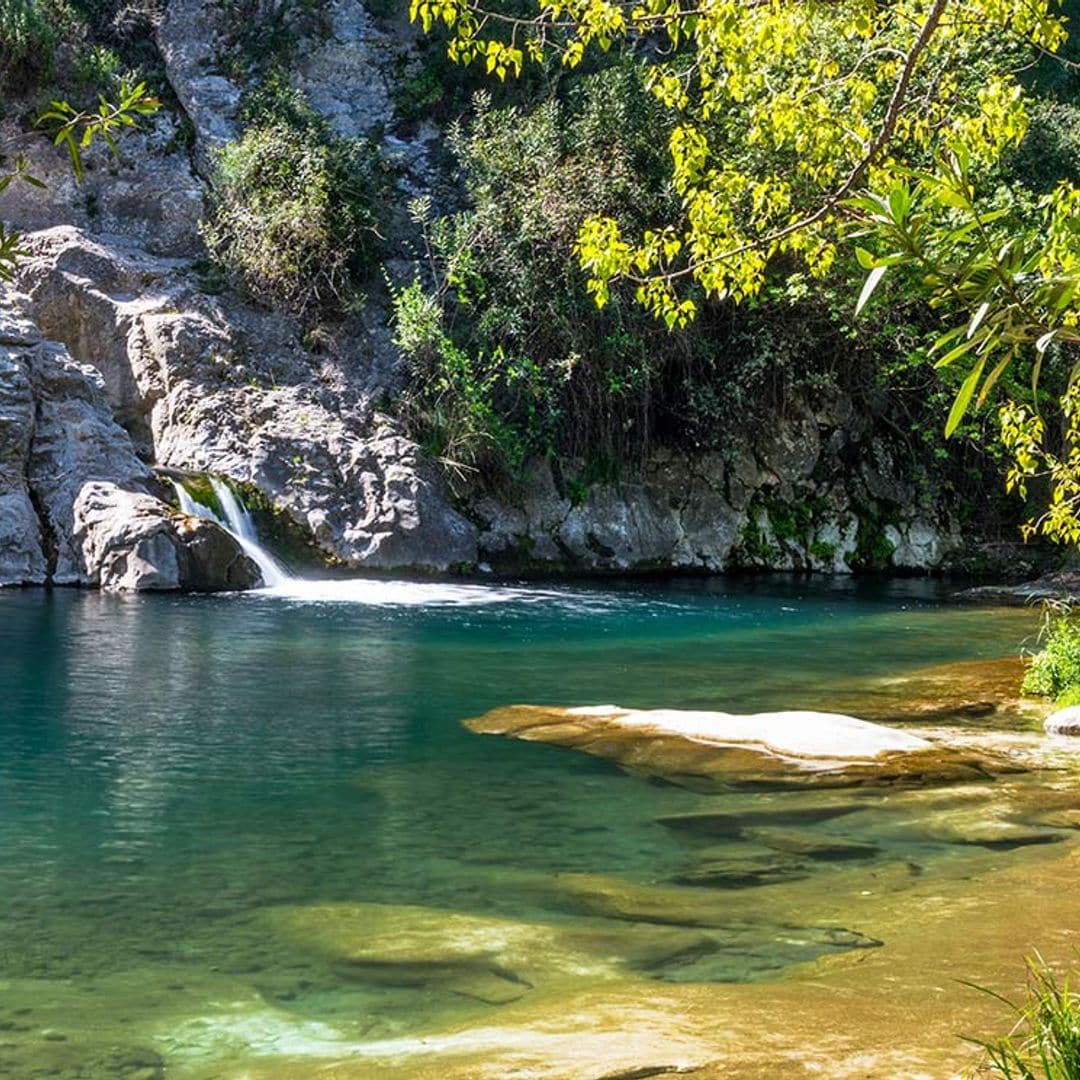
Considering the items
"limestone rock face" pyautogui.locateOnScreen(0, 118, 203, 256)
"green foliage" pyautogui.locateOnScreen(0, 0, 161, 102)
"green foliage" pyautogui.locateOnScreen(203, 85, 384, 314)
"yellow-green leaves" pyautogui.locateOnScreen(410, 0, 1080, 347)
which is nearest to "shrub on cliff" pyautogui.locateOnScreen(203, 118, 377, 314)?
"green foliage" pyautogui.locateOnScreen(203, 85, 384, 314)

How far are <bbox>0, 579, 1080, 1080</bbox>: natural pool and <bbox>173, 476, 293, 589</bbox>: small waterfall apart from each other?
8.15 meters

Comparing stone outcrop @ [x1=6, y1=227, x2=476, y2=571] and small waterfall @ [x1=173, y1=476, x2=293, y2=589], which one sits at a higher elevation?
stone outcrop @ [x1=6, y1=227, x2=476, y2=571]

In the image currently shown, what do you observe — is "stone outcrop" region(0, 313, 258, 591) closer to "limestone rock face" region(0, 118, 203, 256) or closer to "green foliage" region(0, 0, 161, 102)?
"limestone rock face" region(0, 118, 203, 256)

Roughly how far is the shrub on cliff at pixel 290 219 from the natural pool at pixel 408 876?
14.8m

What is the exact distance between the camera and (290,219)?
26953mm

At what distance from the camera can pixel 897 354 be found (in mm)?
27922

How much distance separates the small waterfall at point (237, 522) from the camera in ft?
73.3

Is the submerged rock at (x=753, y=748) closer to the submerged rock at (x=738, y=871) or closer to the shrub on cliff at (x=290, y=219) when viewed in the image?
the submerged rock at (x=738, y=871)

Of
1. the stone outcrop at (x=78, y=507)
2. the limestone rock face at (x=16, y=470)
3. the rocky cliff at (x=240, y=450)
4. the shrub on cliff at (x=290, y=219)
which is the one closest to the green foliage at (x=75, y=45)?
the rocky cliff at (x=240, y=450)

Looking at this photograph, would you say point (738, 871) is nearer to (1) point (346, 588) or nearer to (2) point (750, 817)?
(2) point (750, 817)

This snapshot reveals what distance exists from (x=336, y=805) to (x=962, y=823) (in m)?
3.88

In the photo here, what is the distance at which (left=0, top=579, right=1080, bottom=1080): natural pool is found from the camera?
4656 mm

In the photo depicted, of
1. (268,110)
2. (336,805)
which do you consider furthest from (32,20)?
(336,805)

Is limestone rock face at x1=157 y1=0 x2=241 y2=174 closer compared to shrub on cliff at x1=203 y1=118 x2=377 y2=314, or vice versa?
shrub on cliff at x1=203 y1=118 x2=377 y2=314
